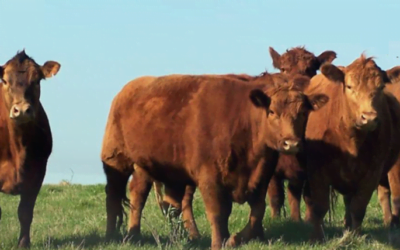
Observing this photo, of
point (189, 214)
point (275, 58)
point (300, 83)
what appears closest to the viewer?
point (300, 83)

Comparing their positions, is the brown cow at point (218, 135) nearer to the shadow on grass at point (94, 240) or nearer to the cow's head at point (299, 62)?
the shadow on grass at point (94, 240)

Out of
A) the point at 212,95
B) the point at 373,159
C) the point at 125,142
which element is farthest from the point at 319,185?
the point at 125,142

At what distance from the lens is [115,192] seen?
463 inches

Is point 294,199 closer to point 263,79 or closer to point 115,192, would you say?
point 263,79

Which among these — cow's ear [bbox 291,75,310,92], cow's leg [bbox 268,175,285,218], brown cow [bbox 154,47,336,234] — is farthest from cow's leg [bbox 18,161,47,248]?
cow's leg [bbox 268,175,285,218]

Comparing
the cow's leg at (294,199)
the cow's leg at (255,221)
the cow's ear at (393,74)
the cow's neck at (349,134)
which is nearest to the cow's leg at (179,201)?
the cow's leg at (255,221)

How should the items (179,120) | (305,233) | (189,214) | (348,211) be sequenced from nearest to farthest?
1. (179,120)
2. (305,233)
3. (348,211)
4. (189,214)

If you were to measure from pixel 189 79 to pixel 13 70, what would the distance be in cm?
217

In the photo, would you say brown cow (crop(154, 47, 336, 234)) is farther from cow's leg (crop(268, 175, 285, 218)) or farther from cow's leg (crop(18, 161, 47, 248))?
cow's leg (crop(18, 161, 47, 248))

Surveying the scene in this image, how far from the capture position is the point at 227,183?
33.1ft

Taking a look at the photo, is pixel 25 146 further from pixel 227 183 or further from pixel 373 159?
pixel 373 159

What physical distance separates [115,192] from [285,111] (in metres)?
2.97

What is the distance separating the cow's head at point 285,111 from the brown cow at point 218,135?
0.04 ft

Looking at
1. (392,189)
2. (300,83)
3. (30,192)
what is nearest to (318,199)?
(300,83)
